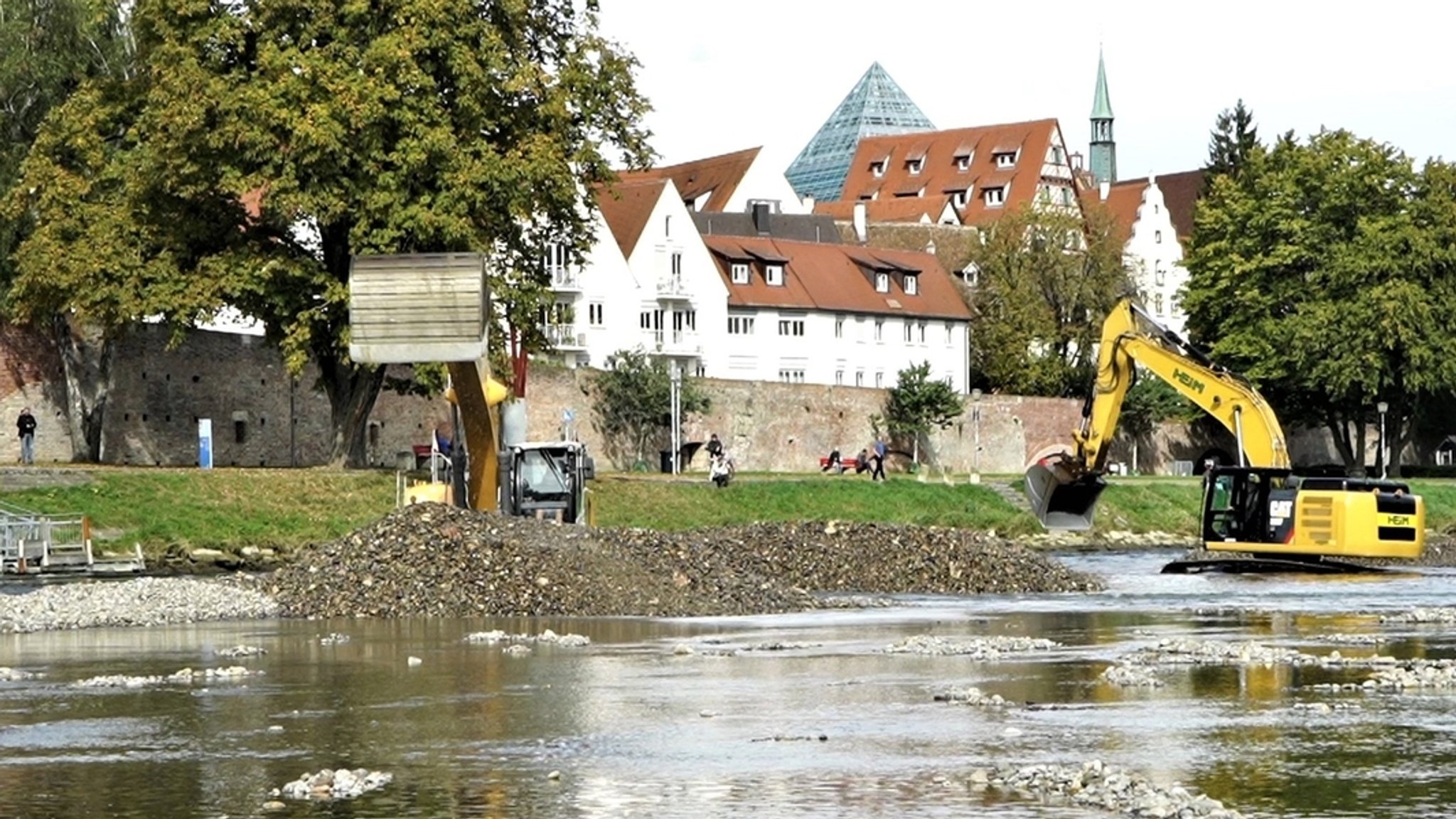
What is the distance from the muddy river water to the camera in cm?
1612

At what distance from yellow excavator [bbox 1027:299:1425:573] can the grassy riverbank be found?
17.6 meters

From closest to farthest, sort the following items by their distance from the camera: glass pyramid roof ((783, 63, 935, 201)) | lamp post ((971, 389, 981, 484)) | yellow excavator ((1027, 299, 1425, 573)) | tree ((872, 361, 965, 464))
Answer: yellow excavator ((1027, 299, 1425, 573)) → tree ((872, 361, 965, 464)) → lamp post ((971, 389, 981, 484)) → glass pyramid roof ((783, 63, 935, 201))

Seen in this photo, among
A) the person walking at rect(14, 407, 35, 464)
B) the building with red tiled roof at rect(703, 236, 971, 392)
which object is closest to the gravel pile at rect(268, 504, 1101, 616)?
the person walking at rect(14, 407, 35, 464)

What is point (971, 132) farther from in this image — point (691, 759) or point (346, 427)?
point (691, 759)

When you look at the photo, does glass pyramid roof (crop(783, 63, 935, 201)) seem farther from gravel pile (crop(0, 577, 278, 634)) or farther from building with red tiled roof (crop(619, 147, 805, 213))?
gravel pile (crop(0, 577, 278, 634))

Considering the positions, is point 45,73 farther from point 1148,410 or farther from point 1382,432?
point 1148,410

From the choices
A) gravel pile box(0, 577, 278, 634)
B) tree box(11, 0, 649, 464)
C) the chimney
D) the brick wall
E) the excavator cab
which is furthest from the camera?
the chimney

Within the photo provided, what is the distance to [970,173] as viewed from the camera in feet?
486

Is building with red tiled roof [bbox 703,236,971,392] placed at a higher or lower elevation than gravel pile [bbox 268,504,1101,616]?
higher

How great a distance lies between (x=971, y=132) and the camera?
151 m

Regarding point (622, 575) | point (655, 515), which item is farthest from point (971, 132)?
point (622, 575)

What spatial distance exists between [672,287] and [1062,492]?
57855 millimetres

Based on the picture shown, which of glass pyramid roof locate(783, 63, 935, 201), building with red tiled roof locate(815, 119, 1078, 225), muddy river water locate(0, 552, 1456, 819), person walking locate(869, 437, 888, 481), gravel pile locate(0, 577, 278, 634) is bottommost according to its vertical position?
muddy river water locate(0, 552, 1456, 819)

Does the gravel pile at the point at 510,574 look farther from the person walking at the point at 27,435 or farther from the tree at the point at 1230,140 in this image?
the tree at the point at 1230,140
